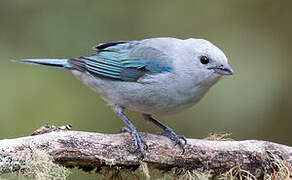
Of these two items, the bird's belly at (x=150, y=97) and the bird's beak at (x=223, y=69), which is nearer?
the bird's beak at (x=223, y=69)

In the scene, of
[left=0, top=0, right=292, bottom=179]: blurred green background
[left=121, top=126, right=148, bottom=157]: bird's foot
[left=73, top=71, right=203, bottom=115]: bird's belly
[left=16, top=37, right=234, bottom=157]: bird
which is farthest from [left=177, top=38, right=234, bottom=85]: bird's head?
[left=0, top=0, right=292, bottom=179]: blurred green background

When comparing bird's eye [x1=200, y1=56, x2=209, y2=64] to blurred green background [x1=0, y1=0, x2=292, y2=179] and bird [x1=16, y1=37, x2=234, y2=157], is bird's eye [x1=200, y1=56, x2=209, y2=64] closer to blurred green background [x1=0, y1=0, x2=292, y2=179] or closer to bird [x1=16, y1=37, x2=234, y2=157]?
bird [x1=16, y1=37, x2=234, y2=157]

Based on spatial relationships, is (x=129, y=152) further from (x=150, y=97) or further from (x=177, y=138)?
(x=150, y=97)

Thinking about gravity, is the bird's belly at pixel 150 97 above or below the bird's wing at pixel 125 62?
below

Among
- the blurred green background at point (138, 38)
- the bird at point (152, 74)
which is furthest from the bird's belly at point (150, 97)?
the blurred green background at point (138, 38)

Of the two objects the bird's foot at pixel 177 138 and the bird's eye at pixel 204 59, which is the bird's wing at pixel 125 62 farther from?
the bird's foot at pixel 177 138

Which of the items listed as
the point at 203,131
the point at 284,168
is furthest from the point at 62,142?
the point at 203,131

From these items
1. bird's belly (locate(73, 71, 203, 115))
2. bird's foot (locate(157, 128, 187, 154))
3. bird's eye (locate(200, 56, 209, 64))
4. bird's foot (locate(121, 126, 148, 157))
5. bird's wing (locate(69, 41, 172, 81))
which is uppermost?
bird's eye (locate(200, 56, 209, 64))

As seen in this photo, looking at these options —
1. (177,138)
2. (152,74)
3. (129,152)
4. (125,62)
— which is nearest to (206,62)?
(152,74)
